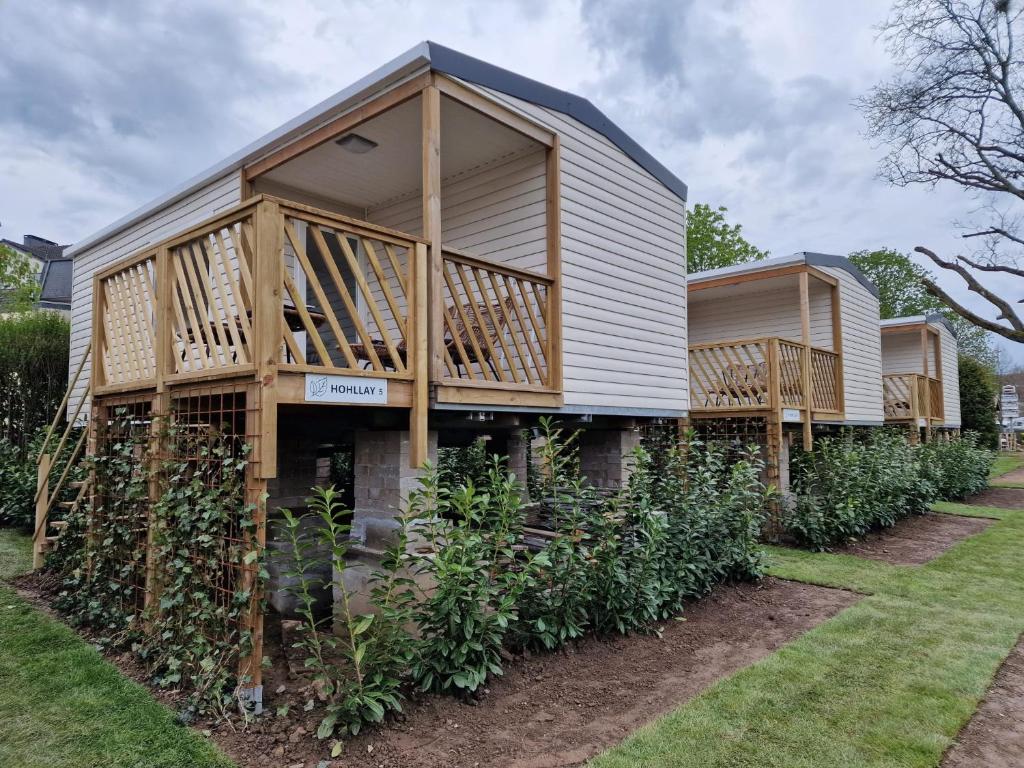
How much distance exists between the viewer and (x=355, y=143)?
5.65 m

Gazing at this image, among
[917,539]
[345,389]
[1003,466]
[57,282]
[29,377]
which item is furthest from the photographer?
[57,282]

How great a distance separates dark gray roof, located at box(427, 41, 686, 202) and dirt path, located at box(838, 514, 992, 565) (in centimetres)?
493

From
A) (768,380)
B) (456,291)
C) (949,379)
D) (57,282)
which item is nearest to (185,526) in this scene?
(456,291)

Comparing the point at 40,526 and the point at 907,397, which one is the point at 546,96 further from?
the point at 907,397

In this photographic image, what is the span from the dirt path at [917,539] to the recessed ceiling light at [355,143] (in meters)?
7.11

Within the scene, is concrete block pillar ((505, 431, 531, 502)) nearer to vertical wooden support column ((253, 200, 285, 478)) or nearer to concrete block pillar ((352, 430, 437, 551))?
concrete block pillar ((352, 430, 437, 551))

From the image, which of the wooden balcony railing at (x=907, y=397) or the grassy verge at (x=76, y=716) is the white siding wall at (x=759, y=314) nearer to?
the wooden balcony railing at (x=907, y=397)

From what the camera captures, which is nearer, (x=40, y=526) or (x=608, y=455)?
(x=40, y=526)

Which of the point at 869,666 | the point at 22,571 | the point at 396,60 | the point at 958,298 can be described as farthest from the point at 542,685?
the point at 958,298

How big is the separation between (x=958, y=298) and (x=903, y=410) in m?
3.55

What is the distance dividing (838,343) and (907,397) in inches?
242

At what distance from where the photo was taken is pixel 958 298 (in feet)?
53.1

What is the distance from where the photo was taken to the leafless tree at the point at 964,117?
1419cm

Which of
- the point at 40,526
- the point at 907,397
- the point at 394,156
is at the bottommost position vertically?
the point at 40,526
